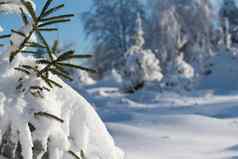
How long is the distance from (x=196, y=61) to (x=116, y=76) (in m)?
4.43

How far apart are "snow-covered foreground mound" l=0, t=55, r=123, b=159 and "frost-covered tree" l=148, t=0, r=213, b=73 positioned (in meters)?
33.2

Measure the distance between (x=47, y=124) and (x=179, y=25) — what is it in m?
35.2

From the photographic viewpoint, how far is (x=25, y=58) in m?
1.57

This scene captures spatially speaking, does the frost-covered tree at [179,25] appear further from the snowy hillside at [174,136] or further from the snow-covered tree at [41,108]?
the snow-covered tree at [41,108]

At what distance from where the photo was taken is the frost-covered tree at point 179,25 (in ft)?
116

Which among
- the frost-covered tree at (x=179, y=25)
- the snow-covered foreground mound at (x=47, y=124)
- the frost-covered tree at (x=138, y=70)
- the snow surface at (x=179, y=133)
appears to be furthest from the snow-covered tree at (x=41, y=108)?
the frost-covered tree at (x=179, y=25)

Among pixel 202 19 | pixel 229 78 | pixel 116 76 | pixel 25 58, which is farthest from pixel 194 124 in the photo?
pixel 202 19

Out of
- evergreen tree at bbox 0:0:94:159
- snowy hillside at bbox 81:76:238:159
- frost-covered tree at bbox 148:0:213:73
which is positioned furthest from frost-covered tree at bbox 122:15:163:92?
evergreen tree at bbox 0:0:94:159

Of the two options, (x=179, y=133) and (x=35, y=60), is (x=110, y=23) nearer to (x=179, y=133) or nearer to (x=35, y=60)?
(x=179, y=133)

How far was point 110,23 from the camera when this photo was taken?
3841 centimetres

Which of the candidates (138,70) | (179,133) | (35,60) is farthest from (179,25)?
(35,60)

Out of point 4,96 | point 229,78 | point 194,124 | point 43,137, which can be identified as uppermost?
point 4,96

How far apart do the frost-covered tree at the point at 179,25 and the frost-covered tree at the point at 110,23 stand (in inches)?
69.8

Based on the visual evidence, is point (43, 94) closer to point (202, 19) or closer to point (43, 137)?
point (43, 137)
